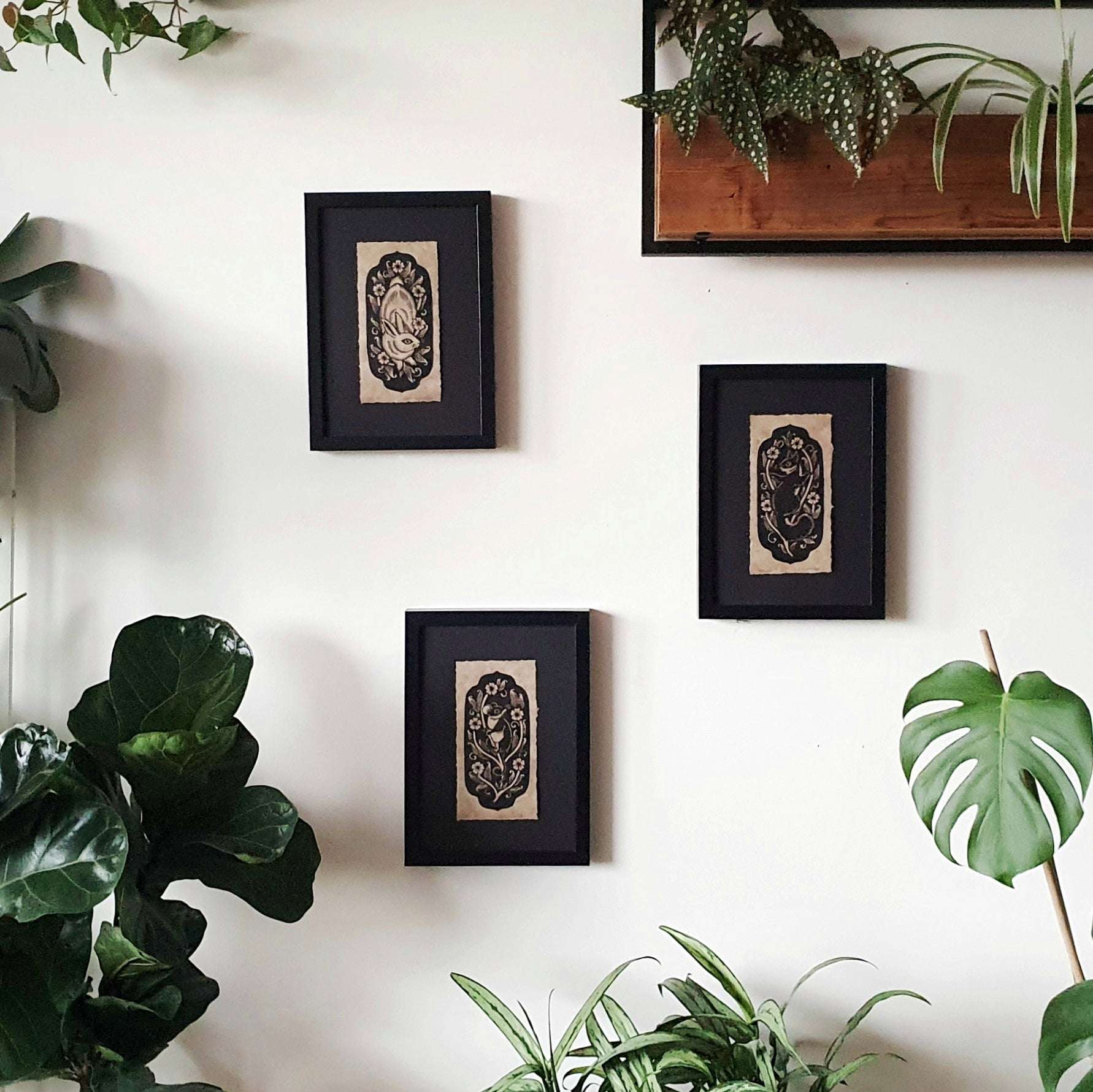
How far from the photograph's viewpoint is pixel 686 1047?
1.17 meters

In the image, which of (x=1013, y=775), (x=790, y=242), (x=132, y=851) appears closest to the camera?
(x=1013, y=775)

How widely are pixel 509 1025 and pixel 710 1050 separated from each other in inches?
8.8

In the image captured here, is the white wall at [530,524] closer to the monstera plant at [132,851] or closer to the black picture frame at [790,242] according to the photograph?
the black picture frame at [790,242]

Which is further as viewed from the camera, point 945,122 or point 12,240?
point 12,240

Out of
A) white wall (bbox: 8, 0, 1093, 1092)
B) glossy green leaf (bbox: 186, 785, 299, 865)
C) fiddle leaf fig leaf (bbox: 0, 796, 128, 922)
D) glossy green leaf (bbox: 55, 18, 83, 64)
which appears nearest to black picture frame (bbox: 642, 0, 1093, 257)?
white wall (bbox: 8, 0, 1093, 1092)

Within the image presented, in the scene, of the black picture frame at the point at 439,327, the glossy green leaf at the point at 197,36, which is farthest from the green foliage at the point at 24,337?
the black picture frame at the point at 439,327

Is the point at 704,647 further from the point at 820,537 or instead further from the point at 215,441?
the point at 215,441

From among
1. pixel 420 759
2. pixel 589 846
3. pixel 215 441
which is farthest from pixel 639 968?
pixel 215 441

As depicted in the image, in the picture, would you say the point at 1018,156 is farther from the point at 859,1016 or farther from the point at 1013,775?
the point at 859,1016

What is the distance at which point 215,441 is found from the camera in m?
1.37

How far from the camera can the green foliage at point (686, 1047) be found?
45.5 inches

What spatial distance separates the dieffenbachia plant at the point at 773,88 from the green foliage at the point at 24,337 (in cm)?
74

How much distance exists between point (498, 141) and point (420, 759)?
78cm

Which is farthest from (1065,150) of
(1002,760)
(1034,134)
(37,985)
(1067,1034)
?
(37,985)
